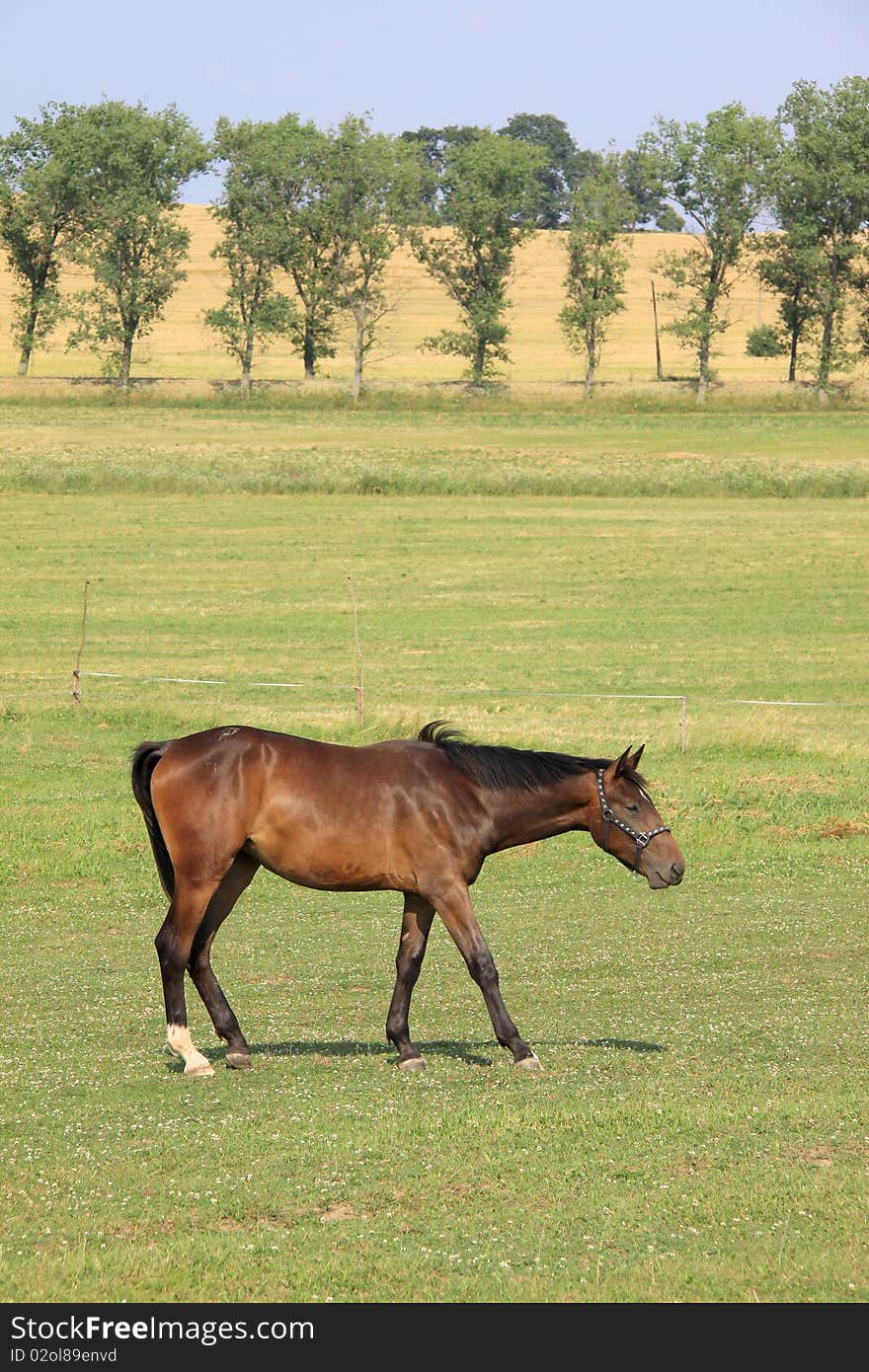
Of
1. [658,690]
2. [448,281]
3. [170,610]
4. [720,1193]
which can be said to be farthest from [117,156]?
[720,1193]

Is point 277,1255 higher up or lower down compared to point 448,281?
lower down

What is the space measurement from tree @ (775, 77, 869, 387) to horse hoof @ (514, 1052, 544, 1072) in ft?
341

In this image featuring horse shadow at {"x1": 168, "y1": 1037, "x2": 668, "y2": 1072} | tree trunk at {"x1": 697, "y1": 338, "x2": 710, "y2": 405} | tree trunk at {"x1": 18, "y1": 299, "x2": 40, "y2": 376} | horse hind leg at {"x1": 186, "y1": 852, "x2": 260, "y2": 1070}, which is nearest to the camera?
horse hind leg at {"x1": 186, "y1": 852, "x2": 260, "y2": 1070}

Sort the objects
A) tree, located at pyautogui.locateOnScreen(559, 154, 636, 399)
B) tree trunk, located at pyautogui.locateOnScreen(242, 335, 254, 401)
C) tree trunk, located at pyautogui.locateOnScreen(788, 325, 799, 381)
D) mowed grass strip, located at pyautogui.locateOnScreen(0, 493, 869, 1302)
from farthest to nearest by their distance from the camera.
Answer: tree trunk, located at pyautogui.locateOnScreen(788, 325, 799, 381), tree, located at pyautogui.locateOnScreen(559, 154, 636, 399), tree trunk, located at pyautogui.locateOnScreen(242, 335, 254, 401), mowed grass strip, located at pyautogui.locateOnScreen(0, 493, 869, 1302)

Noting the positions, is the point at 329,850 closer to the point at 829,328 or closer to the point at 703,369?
the point at 703,369

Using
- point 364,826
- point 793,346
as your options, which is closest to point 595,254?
point 793,346

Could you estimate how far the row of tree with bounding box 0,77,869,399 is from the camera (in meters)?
108

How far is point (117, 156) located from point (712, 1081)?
106183 mm

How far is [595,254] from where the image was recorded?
111m

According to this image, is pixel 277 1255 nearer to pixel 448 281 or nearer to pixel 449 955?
pixel 449 955

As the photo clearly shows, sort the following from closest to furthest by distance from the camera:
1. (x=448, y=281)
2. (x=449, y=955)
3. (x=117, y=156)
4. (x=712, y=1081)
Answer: (x=712, y=1081), (x=449, y=955), (x=117, y=156), (x=448, y=281)

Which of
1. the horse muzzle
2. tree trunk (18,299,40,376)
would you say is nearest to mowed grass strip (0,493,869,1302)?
the horse muzzle

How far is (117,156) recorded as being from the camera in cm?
10738

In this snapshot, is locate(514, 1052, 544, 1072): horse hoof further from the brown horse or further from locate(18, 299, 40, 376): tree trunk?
locate(18, 299, 40, 376): tree trunk
